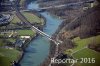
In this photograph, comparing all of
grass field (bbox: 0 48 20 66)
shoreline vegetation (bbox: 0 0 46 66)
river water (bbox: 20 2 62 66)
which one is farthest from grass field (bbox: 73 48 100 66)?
grass field (bbox: 0 48 20 66)

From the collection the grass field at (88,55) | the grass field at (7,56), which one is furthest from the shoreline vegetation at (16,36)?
the grass field at (88,55)

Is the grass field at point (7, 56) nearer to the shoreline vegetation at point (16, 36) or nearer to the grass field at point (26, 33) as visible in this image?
the shoreline vegetation at point (16, 36)

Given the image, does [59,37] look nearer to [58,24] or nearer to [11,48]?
[58,24]

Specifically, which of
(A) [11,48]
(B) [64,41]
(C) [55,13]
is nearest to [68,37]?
(B) [64,41]

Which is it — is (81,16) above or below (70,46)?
above

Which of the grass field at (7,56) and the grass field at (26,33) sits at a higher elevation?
the grass field at (26,33)

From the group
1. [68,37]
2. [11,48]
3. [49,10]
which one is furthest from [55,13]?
[11,48]
